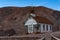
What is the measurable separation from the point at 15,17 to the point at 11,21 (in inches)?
111

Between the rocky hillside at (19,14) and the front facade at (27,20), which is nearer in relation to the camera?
the front facade at (27,20)

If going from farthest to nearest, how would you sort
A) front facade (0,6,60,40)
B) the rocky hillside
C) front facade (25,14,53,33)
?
1. the rocky hillside
2. front facade (0,6,60,40)
3. front facade (25,14,53,33)

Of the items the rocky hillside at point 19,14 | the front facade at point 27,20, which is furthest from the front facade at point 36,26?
the rocky hillside at point 19,14

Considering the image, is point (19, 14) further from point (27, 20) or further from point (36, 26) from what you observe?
point (36, 26)

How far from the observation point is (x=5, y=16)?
186 feet

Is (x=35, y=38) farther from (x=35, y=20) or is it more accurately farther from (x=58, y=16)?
(x=58, y=16)

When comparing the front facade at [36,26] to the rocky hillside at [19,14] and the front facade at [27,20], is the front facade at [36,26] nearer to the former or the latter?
the front facade at [27,20]

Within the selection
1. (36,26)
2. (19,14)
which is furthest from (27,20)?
(19,14)

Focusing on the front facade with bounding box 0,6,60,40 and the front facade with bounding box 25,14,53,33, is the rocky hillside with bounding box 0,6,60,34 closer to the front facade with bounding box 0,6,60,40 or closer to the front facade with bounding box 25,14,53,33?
the front facade with bounding box 0,6,60,40

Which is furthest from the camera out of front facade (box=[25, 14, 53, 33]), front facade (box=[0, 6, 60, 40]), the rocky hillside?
the rocky hillside

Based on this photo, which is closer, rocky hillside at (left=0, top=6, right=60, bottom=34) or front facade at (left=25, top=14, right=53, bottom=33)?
front facade at (left=25, top=14, right=53, bottom=33)

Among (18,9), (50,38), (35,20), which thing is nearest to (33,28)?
(35,20)

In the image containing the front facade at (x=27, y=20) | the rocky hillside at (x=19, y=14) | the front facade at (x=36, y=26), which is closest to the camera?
the front facade at (x=36, y=26)

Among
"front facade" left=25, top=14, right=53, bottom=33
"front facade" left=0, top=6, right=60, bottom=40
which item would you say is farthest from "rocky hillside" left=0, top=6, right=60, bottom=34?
"front facade" left=25, top=14, right=53, bottom=33
